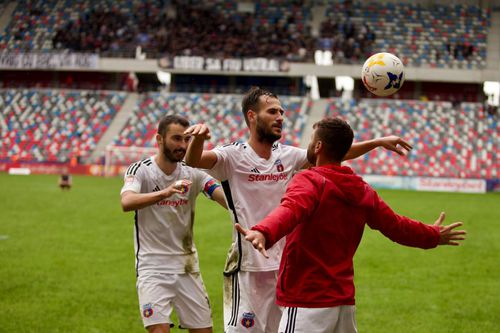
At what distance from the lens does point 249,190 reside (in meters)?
5.88

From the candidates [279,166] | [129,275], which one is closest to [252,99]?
[279,166]

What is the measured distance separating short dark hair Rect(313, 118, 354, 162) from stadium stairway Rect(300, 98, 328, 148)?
1542 inches

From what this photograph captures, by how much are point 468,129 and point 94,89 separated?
2687 cm

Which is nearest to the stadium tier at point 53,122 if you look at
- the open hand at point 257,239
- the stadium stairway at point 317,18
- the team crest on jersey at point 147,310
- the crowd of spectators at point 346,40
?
the stadium stairway at point 317,18

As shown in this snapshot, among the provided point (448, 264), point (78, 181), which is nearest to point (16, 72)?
point (78, 181)

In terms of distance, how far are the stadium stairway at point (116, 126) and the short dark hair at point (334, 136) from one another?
40543 mm

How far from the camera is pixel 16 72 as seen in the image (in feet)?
174

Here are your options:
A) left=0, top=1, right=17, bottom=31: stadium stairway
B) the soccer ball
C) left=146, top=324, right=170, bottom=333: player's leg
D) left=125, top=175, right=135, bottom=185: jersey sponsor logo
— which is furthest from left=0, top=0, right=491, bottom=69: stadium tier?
left=146, top=324, right=170, bottom=333: player's leg

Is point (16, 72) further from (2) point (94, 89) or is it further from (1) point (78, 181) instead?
(1) point (78, 181)

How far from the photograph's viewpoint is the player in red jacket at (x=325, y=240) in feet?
14.7

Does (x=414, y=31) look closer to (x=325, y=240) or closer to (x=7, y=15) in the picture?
(x=7, y=15)

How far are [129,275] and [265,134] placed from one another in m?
7.19

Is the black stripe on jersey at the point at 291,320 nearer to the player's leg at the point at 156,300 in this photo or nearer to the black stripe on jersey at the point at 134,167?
the player's leg at the point at 156,300

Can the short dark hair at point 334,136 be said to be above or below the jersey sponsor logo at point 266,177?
above
